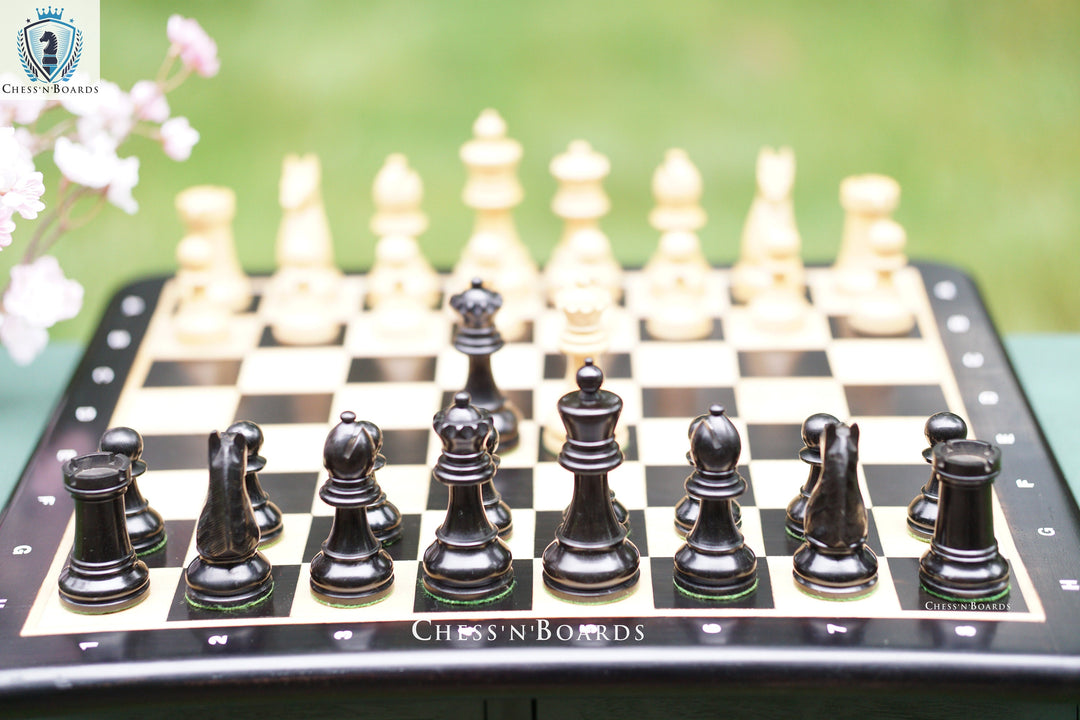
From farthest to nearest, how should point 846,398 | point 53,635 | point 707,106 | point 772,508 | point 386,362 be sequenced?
point 707,106
point 386,362
point 846,398
point 772,508
point 53,635

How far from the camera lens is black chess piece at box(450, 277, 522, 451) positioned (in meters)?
1.97

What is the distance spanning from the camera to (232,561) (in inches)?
63.0

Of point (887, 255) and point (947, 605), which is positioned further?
point (887, 255)

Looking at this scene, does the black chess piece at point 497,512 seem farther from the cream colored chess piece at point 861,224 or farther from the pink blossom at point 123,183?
the cream colored chess piece at point 861,224

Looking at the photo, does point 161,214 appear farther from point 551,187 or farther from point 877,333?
point 877,333

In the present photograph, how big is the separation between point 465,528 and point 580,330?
0.47 meters

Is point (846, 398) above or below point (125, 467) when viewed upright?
above

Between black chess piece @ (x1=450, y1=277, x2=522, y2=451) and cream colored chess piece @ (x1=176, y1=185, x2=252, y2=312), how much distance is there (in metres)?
0.63

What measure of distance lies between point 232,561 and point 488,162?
1.06 meters

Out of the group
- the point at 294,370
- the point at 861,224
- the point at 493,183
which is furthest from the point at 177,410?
the point at 861,224

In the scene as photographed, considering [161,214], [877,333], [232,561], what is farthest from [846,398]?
[161,214]

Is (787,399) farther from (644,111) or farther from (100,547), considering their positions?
(644,111)

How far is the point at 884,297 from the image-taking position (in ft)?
7.77

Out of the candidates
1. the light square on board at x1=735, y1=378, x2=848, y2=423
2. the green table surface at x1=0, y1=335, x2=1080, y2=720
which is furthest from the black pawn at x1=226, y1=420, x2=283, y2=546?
the light square on board at x1=735, y1=378, x2=848, y2=423
